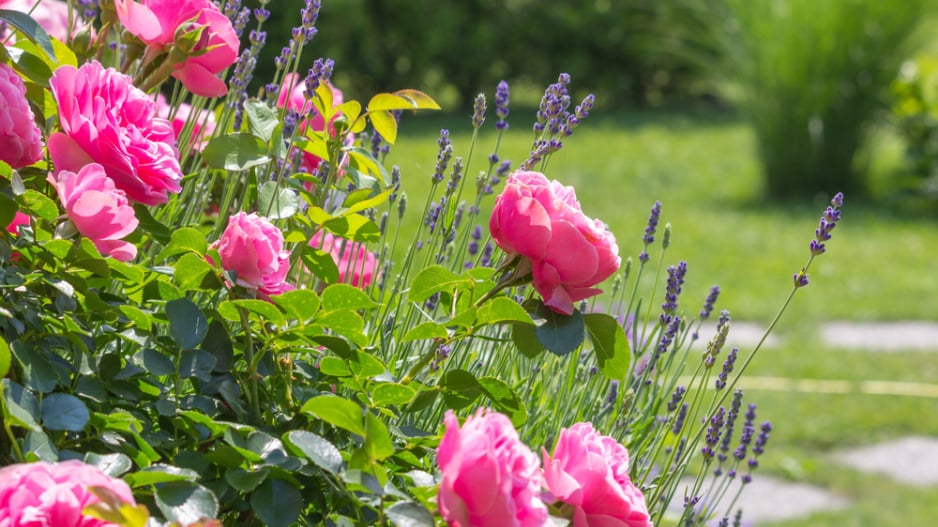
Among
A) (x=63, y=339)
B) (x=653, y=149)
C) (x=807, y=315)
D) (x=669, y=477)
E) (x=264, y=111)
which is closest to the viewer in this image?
(x=63, y=339)

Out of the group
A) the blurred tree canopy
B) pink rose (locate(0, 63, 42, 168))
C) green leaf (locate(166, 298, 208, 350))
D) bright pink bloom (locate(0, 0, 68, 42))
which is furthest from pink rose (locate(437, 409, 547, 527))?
the blurred tree canopy

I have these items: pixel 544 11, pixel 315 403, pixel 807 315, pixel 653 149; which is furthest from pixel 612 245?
pixel 544 11

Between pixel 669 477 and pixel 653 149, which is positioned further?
pixel 653 149

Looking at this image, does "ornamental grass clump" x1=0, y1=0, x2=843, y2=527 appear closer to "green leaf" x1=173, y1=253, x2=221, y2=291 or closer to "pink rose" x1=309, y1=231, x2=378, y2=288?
"green leaf" x1=173, y1=253, x2=221, y2=291

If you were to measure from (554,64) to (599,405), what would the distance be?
34.6ft

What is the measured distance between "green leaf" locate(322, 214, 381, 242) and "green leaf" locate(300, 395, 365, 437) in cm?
25

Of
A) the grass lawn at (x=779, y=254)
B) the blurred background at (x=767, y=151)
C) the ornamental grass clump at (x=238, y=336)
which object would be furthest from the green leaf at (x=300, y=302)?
the blurred background at (x=767, y=151)

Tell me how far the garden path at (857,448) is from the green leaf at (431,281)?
9.51ft

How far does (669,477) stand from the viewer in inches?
49.4

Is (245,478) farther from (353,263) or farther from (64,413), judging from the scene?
(353,263)

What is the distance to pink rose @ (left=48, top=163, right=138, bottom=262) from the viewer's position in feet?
3.01

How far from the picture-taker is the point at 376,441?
32.0 inches

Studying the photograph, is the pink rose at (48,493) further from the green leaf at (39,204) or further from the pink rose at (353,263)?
the pink rose at (353,263)

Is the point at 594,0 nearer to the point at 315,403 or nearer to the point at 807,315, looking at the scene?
the point at 807,315
